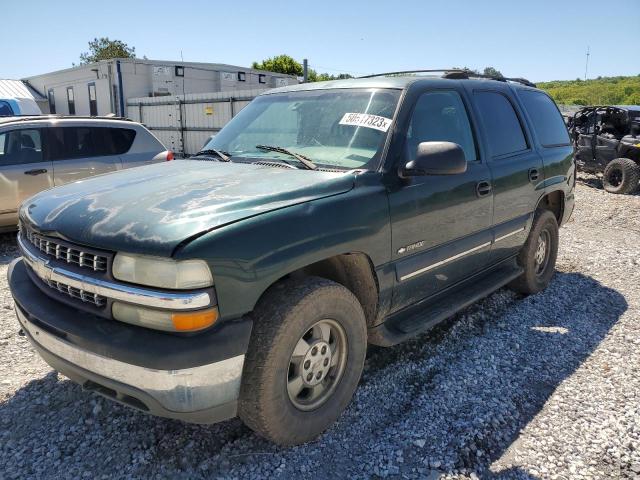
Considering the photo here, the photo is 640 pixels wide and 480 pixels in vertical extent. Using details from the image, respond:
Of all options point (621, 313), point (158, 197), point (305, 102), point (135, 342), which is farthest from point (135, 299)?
point (621, 313)

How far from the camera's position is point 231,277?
2.13 metres

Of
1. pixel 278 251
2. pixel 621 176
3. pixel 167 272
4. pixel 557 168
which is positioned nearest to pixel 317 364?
pixel 278 251

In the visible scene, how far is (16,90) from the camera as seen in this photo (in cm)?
2420

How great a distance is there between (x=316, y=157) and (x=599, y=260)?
4744 millimetres

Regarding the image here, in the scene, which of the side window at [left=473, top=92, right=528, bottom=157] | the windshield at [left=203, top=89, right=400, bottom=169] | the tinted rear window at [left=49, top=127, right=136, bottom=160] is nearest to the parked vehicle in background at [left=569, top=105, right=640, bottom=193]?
the side window at [left=473, top=92, right=528, bottom=157]

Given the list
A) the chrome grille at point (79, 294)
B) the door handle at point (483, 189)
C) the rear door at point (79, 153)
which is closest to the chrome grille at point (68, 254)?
the chrome grille at point (79, 294)

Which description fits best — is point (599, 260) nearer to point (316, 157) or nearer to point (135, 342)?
point (316, 157)

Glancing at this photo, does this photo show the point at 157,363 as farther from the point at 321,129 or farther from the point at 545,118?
the point at 545,118

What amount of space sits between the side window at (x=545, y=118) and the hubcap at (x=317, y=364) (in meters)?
3.11

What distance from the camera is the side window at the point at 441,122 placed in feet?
10.6

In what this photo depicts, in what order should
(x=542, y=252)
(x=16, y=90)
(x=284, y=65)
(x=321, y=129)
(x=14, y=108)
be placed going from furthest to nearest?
1. (x=284, y=65)
2. (x=16, y=90)
3. (x=14, y=108)
4. (x=542, y=252)
5. (x=321, y=129)

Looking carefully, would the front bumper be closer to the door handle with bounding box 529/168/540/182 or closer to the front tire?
the front tire

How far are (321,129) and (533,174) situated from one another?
7.14ft

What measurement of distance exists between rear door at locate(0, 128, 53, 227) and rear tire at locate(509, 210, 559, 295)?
5.98 m
